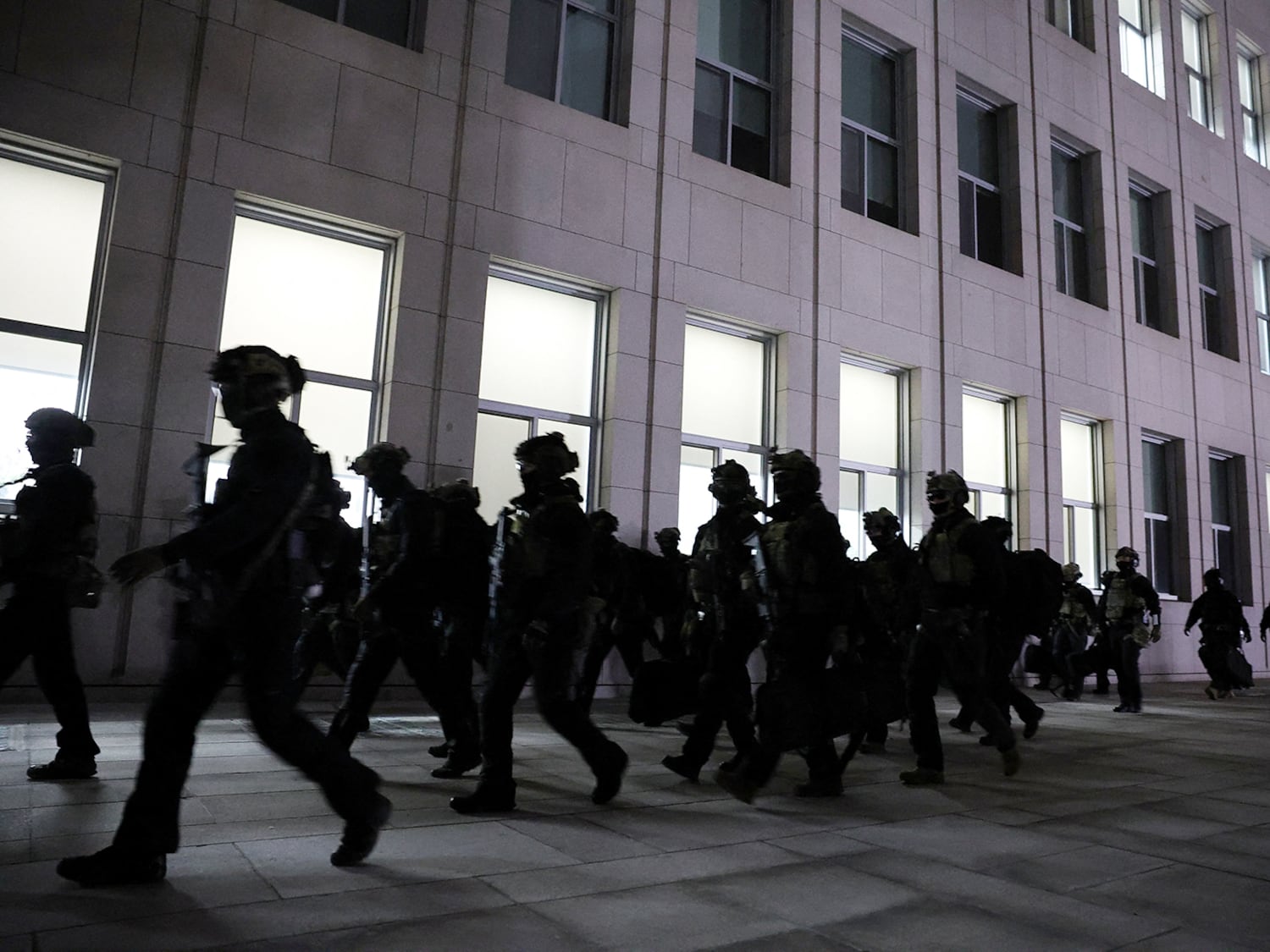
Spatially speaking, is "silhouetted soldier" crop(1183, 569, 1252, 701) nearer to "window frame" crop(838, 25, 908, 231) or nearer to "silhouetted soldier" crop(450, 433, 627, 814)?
"window frame" crop(838, 25, 908, 231)

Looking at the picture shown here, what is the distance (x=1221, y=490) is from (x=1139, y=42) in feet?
32.8

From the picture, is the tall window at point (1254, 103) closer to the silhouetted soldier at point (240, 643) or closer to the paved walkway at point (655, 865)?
the paved walkway at point (655, 865)

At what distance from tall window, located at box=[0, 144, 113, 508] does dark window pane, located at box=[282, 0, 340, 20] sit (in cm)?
299

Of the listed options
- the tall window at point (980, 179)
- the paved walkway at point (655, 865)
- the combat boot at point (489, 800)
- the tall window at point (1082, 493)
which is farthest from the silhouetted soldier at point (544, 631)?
the tall window at point (1082, 493)

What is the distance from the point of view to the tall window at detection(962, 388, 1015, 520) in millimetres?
15875

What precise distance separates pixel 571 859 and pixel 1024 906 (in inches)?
67.8

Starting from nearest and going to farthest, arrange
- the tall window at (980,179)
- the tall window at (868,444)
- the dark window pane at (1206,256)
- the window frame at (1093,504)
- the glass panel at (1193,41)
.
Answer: the tall window at (868,444) < the tall window at (980,179) < the window frame at (1093,504) < the dark window pane at (1206,256) < the glass panel at (1193,41)

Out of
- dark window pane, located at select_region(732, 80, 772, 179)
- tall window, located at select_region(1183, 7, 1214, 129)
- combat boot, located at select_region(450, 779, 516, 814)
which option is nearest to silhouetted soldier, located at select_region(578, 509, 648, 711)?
combat boot, located at select_region(450, 779, 516, 814)

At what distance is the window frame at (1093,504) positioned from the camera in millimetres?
17297

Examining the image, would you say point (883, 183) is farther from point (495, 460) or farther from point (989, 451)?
point (495, 460)

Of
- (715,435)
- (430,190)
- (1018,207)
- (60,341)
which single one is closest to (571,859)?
(60,341)

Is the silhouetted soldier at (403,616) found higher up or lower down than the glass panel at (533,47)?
lower down

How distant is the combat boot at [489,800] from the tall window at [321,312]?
18.7 feet

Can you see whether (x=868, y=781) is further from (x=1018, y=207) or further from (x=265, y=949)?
(x=1018, y=207)
